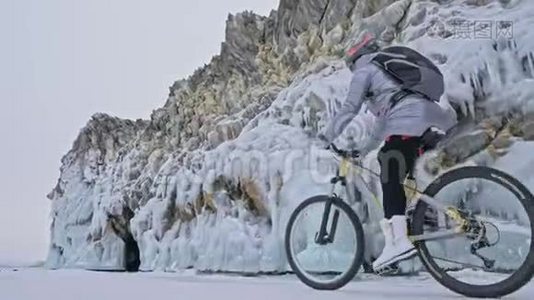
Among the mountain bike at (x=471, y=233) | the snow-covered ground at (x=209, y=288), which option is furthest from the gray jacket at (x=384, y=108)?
the snow-covered ground at (x=209, y=288)

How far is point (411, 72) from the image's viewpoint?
221 centimetres

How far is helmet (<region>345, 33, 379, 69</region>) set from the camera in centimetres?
237

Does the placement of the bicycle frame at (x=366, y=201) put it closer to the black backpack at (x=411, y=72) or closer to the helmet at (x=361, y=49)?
the black backpack at (x=411, y=72)

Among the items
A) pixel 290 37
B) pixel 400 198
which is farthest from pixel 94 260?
pixel 400 198

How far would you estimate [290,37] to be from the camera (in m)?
A: 3.18

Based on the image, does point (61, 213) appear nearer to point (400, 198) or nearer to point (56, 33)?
point (56, 33)

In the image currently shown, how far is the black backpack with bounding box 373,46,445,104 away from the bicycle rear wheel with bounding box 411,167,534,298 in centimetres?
37

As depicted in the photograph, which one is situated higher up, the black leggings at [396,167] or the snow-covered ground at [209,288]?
the black leggings at [396,167]

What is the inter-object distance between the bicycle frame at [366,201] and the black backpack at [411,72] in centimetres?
25

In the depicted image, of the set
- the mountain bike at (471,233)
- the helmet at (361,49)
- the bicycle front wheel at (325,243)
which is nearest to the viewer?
the mountain bike at (471,233)

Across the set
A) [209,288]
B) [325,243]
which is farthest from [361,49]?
[209,288]

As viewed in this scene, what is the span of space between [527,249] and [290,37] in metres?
1.60

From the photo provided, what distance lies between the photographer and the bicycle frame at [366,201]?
1.92 metres

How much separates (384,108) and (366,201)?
31cm
